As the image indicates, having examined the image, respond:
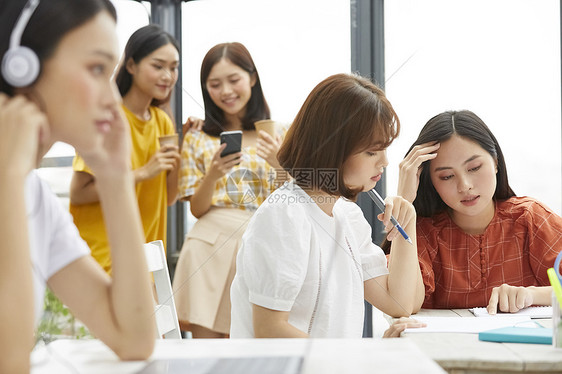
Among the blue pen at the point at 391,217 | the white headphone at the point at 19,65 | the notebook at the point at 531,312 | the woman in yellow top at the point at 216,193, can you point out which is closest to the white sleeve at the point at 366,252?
the blue pen at the point at 391,217

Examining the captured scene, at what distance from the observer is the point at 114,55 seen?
17.1 inches

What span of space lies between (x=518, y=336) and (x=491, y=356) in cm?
9

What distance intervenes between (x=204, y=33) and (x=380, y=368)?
1.32 m

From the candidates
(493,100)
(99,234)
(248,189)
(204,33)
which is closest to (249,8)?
(204,33)

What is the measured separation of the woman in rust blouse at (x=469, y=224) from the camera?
3.42 ft

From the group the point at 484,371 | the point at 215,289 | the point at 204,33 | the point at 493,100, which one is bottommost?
the point at 215,289

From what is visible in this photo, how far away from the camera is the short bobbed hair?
790mm

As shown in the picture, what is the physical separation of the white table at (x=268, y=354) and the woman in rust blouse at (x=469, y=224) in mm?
558

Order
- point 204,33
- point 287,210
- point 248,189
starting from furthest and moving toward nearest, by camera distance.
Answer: point 204,33
point 248,189
point 287,210

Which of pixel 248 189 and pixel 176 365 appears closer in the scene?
pixel 176 365

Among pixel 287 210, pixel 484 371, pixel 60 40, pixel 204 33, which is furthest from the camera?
pixel 204 33

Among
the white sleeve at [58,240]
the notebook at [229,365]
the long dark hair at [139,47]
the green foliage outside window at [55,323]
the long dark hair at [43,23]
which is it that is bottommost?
the notebook at [229,365]

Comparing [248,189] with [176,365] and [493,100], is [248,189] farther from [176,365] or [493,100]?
[176,365]

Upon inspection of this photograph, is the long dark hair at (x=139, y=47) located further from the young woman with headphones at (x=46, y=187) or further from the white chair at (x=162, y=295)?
the young woman with headphones at (x=46, y=187)
